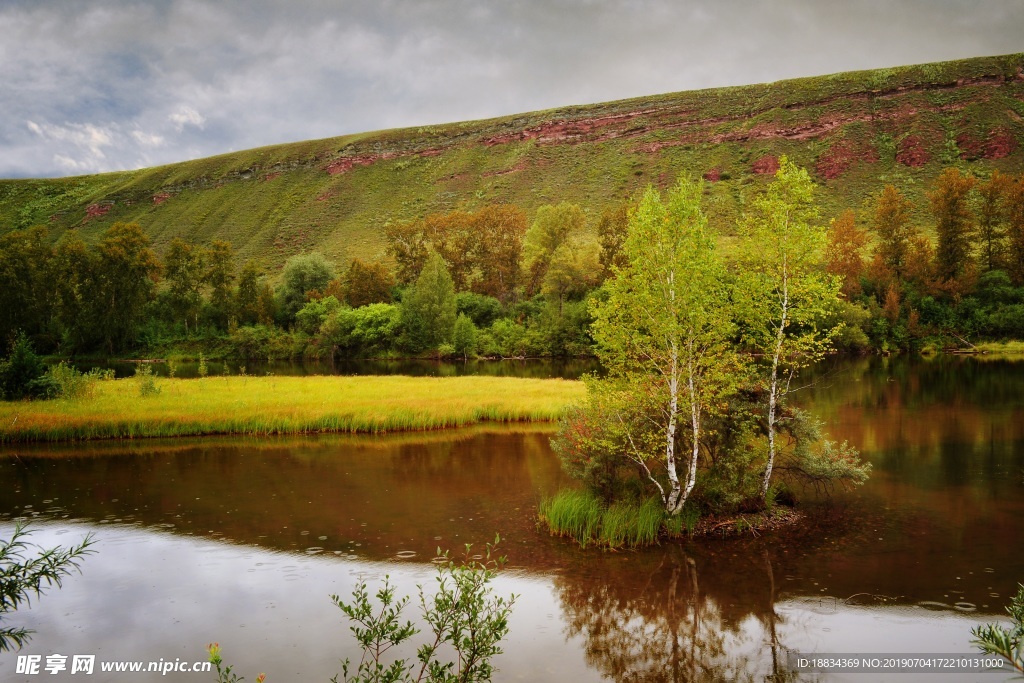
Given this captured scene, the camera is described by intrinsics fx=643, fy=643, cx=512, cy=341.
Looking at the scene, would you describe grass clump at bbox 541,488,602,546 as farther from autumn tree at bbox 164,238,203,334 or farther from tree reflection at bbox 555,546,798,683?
autumn tree at bbox 164,238,203,334

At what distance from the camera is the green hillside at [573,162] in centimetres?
10581

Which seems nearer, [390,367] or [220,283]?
[390,367]

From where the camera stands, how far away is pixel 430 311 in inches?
3049

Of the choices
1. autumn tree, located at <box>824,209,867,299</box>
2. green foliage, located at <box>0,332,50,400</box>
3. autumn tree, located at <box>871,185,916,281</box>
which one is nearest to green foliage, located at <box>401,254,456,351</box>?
autumn tree, located at <box>824,209,867,299</box>

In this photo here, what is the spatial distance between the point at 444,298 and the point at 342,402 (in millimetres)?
45779

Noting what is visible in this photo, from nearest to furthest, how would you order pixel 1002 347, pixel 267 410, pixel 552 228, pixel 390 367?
pixel 267 410 < pixel 1002 347 < pixel 390 367 < pixel 552 228

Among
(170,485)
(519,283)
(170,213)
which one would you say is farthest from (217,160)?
(170,485)

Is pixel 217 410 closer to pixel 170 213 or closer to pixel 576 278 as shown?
pixel 576 278

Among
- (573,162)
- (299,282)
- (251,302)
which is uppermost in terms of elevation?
(573,162)

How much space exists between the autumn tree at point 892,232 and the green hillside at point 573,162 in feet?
65.7

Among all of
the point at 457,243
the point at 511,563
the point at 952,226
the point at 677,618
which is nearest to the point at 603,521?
the point at 511,563

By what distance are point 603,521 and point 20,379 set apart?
31.4m

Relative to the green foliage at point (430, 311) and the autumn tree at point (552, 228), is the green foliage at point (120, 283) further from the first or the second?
the autumn tree at point (552, 228)

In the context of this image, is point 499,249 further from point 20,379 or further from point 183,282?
point 20,379
